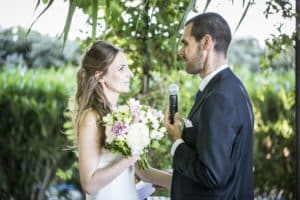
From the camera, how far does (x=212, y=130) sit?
1.97 meters

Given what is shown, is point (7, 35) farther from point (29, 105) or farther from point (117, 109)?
point (117, 109)

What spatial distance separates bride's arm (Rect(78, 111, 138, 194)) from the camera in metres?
2.41

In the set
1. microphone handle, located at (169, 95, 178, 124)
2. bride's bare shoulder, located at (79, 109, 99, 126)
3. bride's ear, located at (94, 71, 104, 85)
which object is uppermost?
bride's ear, located at (94, 71, 104, 85)

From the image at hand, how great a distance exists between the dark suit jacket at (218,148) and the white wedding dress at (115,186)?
0.36 metres

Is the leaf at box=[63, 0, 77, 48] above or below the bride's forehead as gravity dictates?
above

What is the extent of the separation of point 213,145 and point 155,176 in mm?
683

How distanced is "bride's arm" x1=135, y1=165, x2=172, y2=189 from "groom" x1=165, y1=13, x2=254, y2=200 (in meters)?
0.36

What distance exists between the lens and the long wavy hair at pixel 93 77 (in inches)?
99.6

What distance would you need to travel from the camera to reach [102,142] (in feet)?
8.08

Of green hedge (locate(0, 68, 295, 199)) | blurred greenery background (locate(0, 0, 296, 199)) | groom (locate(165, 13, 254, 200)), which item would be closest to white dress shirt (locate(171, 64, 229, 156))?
groom (locate(165, 13, 254, 200))

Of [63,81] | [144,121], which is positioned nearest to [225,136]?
A: [144,121]

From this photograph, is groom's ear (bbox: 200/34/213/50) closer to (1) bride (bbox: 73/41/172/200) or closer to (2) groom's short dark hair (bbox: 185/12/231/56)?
(2) groom's short dark hair (bbox: 185/12/231/56)

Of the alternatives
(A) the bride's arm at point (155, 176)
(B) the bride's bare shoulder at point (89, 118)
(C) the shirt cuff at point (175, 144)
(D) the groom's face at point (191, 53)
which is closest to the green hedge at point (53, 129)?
(A) the bride's arm at point (155, 176)

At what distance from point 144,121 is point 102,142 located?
0.64ft
